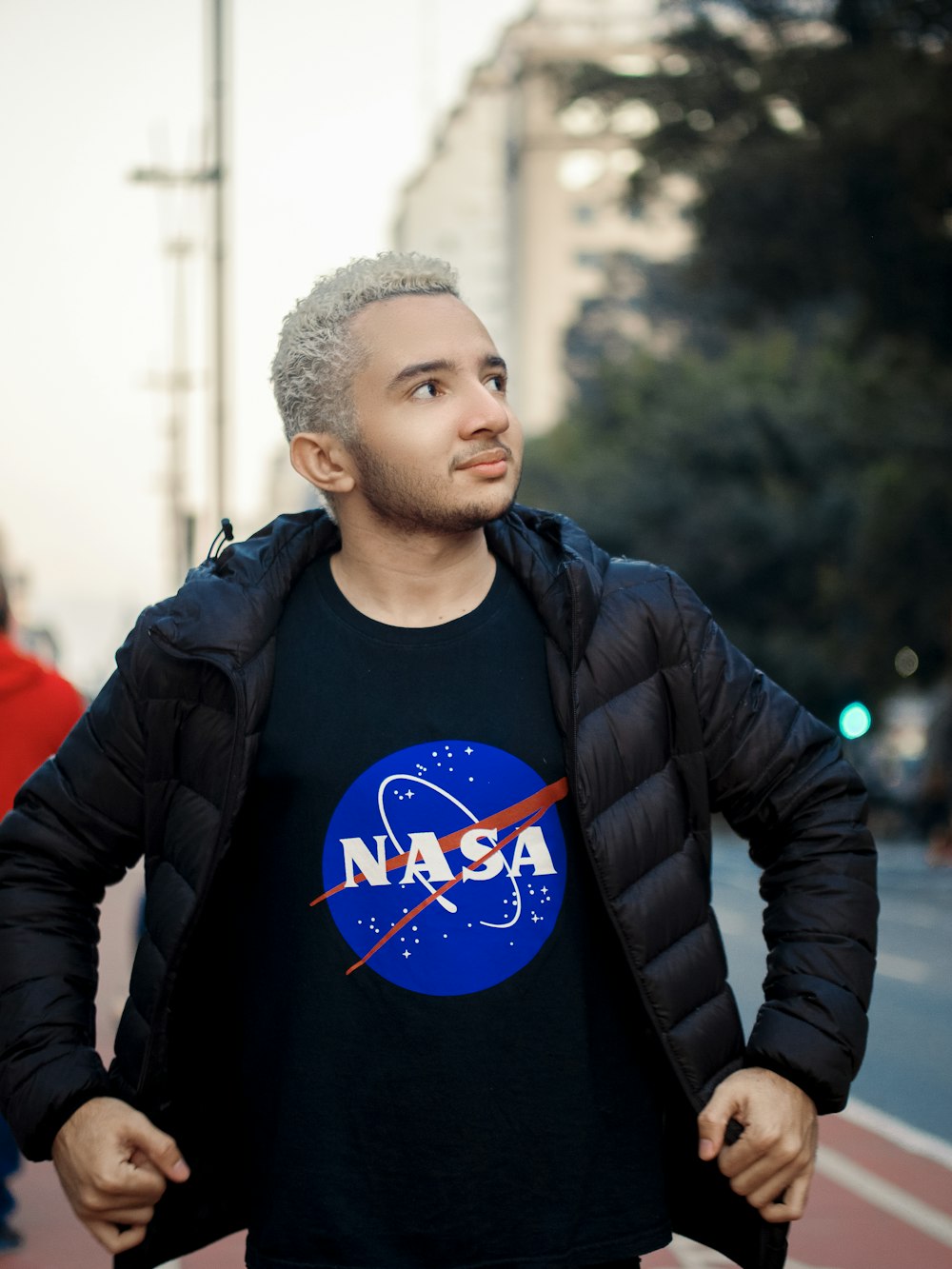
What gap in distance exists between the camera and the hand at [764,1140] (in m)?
2.53

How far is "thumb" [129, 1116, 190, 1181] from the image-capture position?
8.43 ft

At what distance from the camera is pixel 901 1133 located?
26.0 ft

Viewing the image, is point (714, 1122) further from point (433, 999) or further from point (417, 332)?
point (417, 332)

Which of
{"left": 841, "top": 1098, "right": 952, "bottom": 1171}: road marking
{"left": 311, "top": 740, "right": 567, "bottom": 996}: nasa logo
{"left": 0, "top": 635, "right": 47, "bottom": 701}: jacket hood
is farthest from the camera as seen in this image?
{"left": 841, "top": 1098, "right": 952, "bottom": 1171}: road marking

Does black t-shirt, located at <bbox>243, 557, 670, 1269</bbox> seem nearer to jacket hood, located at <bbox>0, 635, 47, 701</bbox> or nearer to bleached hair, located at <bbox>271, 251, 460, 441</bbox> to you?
bleached hair, located at <bbox>271, 251, 460, 441</bbox>

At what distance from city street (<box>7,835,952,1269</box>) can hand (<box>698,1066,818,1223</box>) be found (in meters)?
3.42

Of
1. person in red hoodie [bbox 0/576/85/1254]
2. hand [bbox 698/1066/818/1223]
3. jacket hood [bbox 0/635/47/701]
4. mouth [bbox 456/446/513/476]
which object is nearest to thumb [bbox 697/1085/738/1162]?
hand [bbox 698/1066/818/1223]

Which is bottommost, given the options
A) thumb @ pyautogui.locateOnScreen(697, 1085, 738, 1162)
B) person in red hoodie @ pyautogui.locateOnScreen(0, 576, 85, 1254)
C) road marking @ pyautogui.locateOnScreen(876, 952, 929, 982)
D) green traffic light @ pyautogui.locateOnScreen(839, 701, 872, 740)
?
green traffic light @ pyautogui.locateOnScreen(839, 701, 872, 740)

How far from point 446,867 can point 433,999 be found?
0.56 ft

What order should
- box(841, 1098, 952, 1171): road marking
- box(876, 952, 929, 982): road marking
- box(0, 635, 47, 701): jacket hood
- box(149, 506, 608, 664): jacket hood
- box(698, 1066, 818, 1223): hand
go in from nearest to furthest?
1. box(698, 1066, 818, 1223): hand
2. box(149, 506, 608, 664): jacket hood
3. box(0, 635, 47, 701): jacket hood
4. box(841, 1098, 952, 1171): road marking
5. box(876, 952, 929, 982): road marking

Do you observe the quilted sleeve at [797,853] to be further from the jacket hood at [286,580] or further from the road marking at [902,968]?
the road marking at [902,968]

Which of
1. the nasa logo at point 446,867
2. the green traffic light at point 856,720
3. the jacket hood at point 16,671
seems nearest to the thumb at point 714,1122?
the nasa logo at point 446,867

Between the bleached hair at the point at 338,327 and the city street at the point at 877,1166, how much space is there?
360 centimetres

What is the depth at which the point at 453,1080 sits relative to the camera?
2617mm
